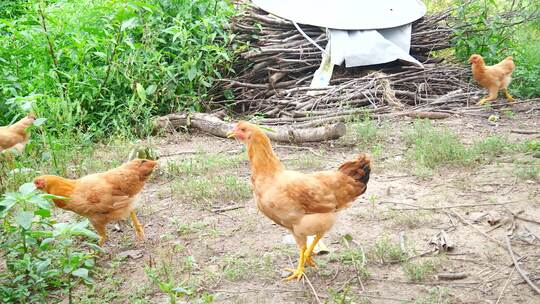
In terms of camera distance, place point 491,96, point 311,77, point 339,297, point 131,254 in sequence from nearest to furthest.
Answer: point 339,297
point 131,254
point 491,96
point 311,77

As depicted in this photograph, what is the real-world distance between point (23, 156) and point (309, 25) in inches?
177

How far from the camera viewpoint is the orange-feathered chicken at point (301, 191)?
408cm

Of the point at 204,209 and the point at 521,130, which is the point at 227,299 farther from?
the point at 521,130

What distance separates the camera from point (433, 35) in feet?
30.6

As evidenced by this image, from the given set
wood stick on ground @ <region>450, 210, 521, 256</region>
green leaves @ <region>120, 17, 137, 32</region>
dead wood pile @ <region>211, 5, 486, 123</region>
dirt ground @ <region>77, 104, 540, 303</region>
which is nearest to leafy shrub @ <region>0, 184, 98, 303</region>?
dirt ground @ <region>77, 104, 540, 303</region>

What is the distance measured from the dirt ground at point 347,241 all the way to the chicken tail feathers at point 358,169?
0.44m

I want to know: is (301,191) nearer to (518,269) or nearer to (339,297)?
(339,297)

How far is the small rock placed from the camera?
4.65 meters

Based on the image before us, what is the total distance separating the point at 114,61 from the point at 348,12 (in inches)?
132

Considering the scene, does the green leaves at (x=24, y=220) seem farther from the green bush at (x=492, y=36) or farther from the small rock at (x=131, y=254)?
the green bush at (x=492, y=36)

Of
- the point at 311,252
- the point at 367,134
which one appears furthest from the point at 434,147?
the point at 311,252

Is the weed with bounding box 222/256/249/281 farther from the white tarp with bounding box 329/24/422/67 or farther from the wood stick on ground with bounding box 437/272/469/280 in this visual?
the white tarp with bounding box 329/24/422/67

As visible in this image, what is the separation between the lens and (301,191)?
4.07 m

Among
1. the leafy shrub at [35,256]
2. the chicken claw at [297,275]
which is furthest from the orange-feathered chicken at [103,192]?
the chicken claw at [297,275]
